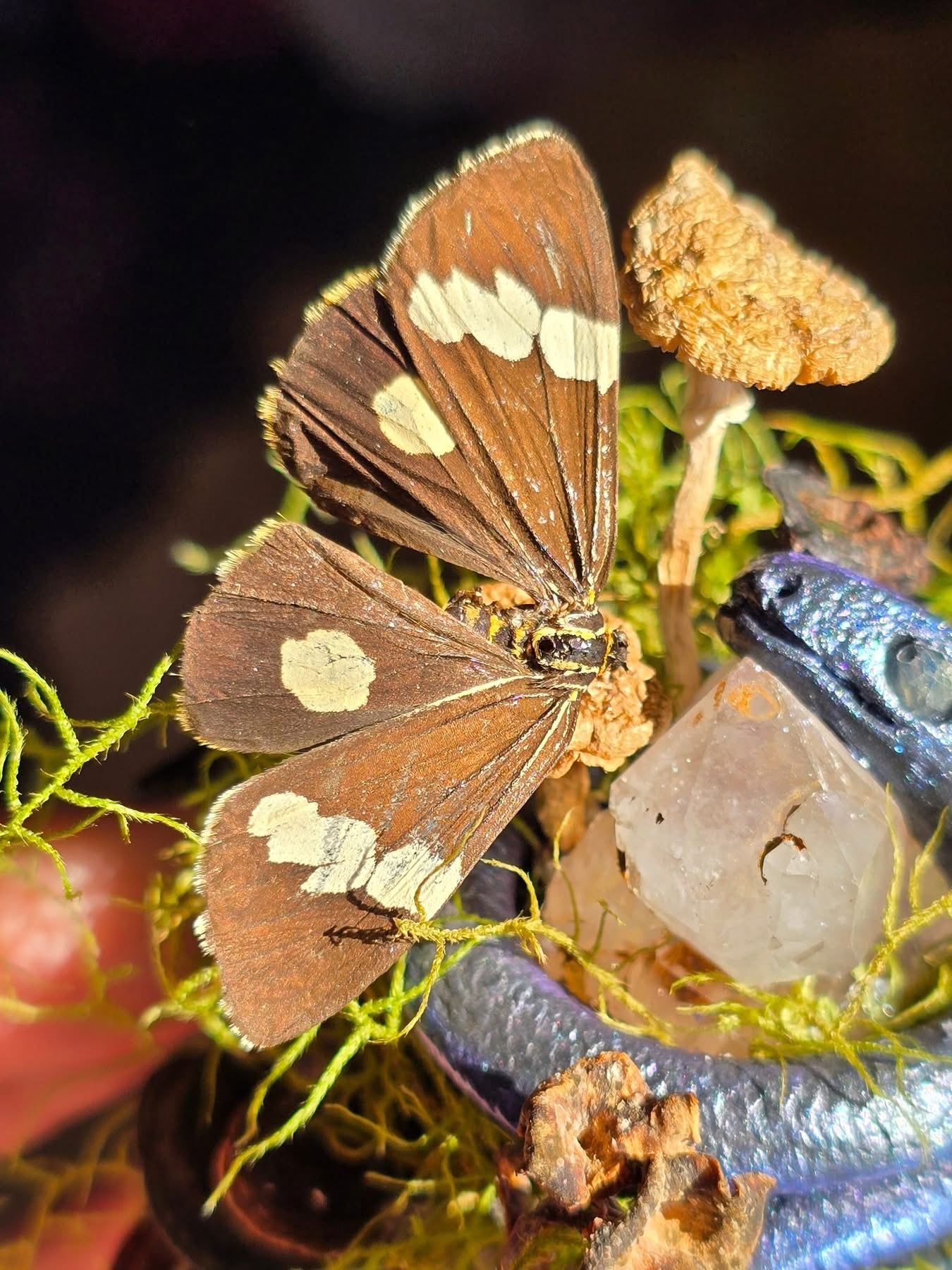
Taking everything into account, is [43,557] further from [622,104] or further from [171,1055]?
[622,104]

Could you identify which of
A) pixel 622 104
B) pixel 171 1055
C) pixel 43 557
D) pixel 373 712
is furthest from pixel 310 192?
pixel 171 1055

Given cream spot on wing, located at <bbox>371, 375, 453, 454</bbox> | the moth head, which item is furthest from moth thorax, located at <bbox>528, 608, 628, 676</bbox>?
cream spot on wing, located at <bbox>371, 375, 453, 454</bbox>

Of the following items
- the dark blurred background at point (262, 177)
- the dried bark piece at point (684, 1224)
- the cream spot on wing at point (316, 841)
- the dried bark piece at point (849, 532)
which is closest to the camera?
the dried bark piece at point (684, 1224)

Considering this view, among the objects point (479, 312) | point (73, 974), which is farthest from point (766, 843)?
point (73, 974)

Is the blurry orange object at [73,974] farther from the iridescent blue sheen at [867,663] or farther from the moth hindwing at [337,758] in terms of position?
the iridescent blue sheen at [867,663]

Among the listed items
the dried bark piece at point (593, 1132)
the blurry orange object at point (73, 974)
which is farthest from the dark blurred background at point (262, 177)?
the dried bark piece at point (593, 1132)

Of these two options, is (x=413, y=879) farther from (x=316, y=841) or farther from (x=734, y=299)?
(x=734, y=299)
